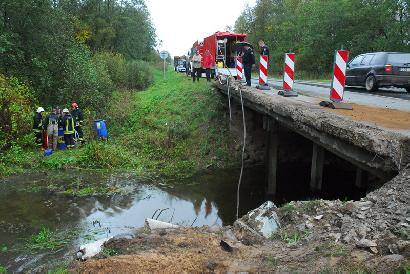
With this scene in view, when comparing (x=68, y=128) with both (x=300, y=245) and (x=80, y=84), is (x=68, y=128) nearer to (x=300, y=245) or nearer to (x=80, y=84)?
(x=80, y=84)

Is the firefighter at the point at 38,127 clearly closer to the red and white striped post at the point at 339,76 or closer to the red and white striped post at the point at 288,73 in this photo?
the red and white striped post at the point at 288,73

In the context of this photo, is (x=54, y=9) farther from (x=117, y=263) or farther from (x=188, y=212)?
(x=117, y=263)

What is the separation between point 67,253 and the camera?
6680 mm

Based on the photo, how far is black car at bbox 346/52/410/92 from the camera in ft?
44.6

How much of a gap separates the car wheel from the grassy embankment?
207 inches

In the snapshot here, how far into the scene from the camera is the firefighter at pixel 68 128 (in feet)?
46.6

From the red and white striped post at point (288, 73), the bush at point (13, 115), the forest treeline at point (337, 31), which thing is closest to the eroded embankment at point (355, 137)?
the red and white striped post at point (288, 73)

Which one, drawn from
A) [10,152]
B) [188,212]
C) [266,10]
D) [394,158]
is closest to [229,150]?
[188,212]

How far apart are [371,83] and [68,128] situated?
10638 millimetres

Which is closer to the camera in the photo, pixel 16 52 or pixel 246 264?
pixel 246 264

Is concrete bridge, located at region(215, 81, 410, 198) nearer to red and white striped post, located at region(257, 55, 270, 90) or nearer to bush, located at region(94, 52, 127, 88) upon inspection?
red and white striped post, located at region(257, 55, 270, 90)

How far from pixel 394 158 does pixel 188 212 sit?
6204mm

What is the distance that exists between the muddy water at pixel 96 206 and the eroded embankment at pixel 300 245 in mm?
2664

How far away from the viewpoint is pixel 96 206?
984 cm
